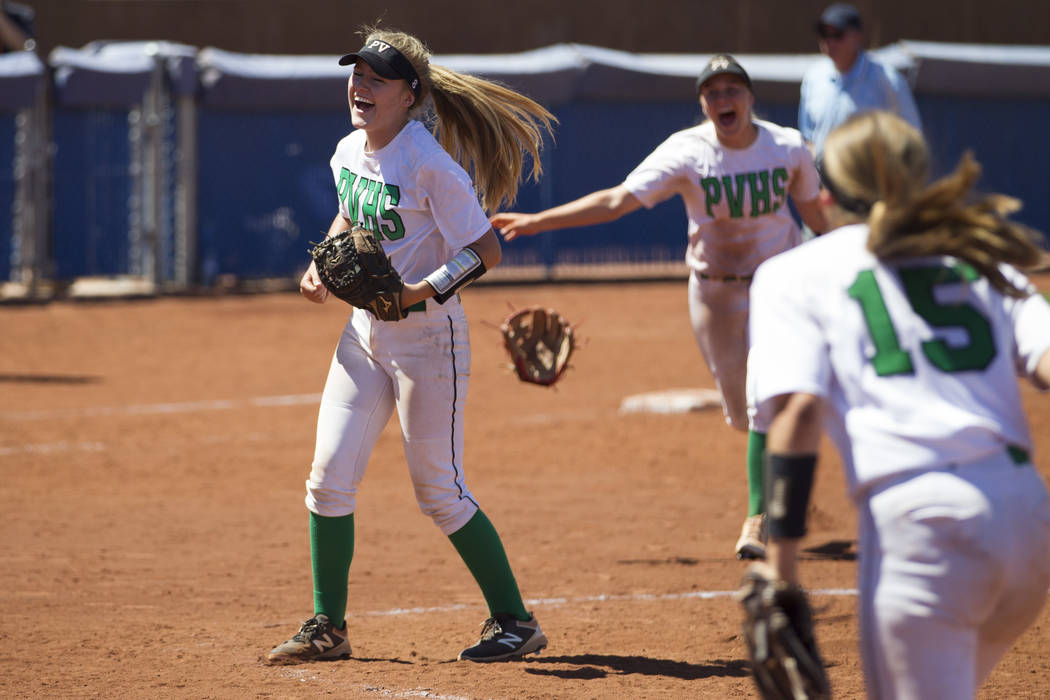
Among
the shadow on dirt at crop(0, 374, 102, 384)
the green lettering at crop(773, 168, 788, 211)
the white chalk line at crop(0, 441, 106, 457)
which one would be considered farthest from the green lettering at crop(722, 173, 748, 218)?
the shadow on dirt at crop(0, 374, 102, 384)

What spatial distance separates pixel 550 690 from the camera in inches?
181

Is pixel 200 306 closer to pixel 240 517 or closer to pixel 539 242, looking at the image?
pixel 539 242

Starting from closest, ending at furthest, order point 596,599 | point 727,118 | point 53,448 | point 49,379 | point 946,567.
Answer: point 946,567 < point 596,599 < point 727,118 < point 53,448 < point 49,379

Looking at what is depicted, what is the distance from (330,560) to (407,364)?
0.78 meters

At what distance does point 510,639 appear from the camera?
4.95 metres

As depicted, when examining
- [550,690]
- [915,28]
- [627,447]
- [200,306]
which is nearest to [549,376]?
[550,690]

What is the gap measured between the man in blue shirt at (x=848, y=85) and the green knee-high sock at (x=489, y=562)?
4.06 metres

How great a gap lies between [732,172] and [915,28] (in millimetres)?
26697

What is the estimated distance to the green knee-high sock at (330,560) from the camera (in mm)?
4941

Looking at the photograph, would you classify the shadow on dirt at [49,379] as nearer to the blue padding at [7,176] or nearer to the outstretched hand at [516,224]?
the blue padding at [7,176]

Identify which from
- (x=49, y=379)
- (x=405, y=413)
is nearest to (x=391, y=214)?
(x=405, y=413)

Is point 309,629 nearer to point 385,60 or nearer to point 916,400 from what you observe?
point 385,60

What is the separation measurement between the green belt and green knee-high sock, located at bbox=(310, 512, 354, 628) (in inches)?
107

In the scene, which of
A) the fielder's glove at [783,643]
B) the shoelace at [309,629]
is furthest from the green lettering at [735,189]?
the fielder's glove at [783,643]
